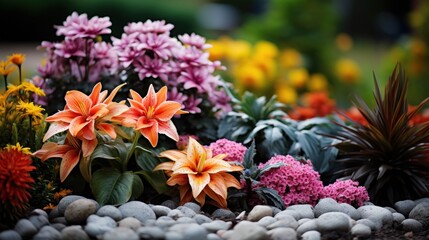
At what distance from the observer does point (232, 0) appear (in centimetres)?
2375

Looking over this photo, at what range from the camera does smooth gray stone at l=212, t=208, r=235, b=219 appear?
3106 millimetres

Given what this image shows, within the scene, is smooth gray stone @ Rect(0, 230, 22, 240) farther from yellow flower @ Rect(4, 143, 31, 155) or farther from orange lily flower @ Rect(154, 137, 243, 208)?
orange lily flower @ Rect(154, 137, 243, 208)

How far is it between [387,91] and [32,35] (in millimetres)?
9333

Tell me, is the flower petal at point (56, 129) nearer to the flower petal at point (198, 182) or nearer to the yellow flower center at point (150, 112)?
the yellow flower center at point (150, 112)

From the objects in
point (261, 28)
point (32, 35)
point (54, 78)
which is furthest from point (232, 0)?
point (54, 78)

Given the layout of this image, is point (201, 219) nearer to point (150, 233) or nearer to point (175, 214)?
point (175, 214)

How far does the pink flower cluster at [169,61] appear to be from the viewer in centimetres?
373

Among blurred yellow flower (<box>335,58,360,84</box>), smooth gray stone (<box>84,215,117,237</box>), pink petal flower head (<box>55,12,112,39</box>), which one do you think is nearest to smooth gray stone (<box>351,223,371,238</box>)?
smooth gray stone (<box>84,215,117,237</box>)

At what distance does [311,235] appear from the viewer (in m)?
2.79

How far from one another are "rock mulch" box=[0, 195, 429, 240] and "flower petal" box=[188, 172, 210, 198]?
0.08 m

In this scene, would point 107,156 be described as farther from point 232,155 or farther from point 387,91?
point 387,91

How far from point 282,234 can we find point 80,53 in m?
1.84

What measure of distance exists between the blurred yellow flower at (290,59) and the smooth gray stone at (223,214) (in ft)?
14.0

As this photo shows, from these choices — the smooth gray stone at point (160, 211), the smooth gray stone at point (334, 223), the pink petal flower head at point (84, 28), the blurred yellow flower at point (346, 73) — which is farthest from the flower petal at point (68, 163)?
the blurred yellow flower at point (346, 73)
